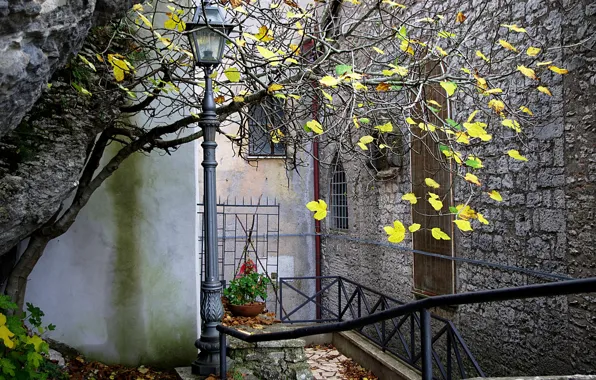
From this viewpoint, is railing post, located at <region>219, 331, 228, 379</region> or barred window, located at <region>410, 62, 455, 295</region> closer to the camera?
railing post, located at <region>219, 331, 228, 379</region>

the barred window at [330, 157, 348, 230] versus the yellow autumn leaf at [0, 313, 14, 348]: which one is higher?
the barred window at [330, 157, 348, 230]

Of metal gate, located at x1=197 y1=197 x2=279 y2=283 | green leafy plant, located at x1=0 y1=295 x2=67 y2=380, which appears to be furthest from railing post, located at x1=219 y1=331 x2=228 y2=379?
metal gate, located at x1=197 y1=197 x2=279 y2=283

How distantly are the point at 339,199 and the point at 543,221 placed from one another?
6819mm

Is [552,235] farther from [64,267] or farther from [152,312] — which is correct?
[64,267]

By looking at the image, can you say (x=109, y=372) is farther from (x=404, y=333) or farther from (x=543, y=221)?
(x=404, y=333)

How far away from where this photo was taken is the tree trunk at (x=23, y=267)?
4.52 meters

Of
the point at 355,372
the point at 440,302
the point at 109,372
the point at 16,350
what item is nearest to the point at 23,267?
the point at 16,350

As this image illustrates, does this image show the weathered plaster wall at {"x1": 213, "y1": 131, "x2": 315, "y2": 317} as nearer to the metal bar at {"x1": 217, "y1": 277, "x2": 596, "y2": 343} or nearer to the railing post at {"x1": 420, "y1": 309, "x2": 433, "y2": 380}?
the metal bar at {"x1": 217, "y1": 277, "x2": 596, "y2": 343}

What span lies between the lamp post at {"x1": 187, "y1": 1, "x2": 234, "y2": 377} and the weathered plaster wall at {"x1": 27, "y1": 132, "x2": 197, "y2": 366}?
0.94 meters

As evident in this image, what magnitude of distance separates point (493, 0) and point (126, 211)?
4920mm

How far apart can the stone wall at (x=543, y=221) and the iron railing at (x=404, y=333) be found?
0.40 meters

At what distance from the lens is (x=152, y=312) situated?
5.47 m

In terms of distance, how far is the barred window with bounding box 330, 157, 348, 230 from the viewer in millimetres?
12291

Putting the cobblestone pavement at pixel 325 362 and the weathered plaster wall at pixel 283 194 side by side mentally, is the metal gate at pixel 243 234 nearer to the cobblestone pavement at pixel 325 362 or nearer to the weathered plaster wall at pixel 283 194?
the weathered plaster wall at pixel 283 194
